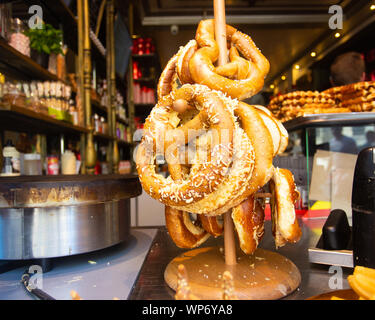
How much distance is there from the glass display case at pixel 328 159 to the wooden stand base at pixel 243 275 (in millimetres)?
865

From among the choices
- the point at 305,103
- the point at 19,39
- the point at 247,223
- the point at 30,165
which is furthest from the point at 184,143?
the point at 19,39

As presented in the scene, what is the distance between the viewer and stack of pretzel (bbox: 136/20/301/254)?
0.62 metres

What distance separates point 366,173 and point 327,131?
1.34m

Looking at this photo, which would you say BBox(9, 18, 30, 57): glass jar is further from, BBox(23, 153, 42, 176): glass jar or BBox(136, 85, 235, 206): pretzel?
BBox(136, 85, 235, 206): pretzel

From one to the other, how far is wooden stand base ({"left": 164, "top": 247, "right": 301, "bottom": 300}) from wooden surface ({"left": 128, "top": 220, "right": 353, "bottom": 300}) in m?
0.02

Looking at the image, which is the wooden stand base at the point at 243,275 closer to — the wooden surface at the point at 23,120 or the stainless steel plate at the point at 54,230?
the stainless steel plate at the point at 54,230

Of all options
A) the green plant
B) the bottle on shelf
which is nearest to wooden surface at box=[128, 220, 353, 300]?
the bottle on shelf

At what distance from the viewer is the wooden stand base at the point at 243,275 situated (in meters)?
0.61

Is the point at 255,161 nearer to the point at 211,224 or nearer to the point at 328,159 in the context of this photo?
the point at 211,224

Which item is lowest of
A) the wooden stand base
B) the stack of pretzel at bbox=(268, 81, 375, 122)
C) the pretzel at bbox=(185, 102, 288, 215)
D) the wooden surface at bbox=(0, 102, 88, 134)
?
the wooden stand base

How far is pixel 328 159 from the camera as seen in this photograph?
5.77ft

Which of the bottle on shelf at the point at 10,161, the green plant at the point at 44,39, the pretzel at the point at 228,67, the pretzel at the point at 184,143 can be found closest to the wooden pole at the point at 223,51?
the pretzel at the point at 228,67

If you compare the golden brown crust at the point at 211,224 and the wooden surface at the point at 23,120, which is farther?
the wooden surface at the point at 23,120

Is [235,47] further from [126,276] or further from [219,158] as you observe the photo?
[126,276]
